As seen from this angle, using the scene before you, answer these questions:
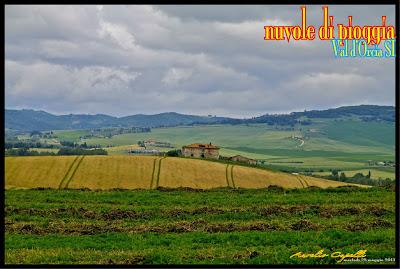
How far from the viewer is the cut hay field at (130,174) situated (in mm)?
66875

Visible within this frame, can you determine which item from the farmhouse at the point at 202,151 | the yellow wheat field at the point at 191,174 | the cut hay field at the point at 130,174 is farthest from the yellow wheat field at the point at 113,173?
the farmhouse at the point at 202,151

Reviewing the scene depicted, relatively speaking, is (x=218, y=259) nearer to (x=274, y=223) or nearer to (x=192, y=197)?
(x=274, y=223)

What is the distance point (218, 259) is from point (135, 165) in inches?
2484

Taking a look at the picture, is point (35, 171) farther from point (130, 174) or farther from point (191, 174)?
point (191, 174)

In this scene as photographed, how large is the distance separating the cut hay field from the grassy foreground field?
104 ft

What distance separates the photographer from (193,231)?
73.7ft

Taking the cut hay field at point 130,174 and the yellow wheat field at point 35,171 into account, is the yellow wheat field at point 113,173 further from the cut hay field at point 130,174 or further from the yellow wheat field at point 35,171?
the yellow wheat field at point 35,171

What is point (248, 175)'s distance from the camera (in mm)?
79625

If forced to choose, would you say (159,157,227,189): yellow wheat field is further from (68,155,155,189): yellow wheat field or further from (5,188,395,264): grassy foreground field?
(5,188,395,264): grassy foreground field

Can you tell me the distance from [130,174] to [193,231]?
51.5 m

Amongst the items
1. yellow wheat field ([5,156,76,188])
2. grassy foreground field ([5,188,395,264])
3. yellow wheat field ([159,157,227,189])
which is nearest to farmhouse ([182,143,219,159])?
yellow wheat field ([159,157,227,189])

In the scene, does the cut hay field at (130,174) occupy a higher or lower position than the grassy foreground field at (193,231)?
lower

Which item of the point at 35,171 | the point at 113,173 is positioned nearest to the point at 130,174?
the point at 113,173

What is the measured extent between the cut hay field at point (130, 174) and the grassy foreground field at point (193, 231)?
31.8 metres
